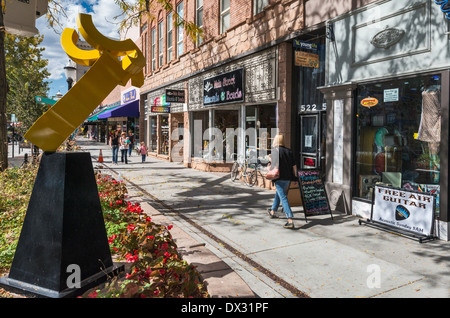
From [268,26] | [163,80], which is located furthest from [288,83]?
[163,80]

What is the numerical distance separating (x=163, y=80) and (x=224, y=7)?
321 inches

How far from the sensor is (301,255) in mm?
5086

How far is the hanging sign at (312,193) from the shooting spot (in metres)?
7.09

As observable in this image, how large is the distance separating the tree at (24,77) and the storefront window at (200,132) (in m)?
8.11

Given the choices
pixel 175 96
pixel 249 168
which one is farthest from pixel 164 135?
pixel 249 168

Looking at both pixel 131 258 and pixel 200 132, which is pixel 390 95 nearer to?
pixel 131 258

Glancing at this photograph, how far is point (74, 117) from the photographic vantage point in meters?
3.33

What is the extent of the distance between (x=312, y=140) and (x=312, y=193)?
2934 millimetres

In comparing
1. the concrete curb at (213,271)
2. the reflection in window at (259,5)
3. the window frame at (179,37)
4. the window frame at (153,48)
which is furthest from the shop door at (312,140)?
the window frame at (153,48)

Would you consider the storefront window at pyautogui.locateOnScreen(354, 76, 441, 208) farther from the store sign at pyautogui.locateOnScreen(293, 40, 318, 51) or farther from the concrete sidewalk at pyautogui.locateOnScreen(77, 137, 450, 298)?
the store sign at pyautogui.locateOnScreen(293, 40, 318, 51)

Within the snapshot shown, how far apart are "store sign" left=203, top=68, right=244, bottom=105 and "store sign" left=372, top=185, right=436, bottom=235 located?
700cm

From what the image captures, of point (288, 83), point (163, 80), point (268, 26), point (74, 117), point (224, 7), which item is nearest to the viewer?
point (74, 117)

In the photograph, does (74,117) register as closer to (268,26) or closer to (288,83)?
(288,83)

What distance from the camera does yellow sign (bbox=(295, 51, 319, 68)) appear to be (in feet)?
28.0
